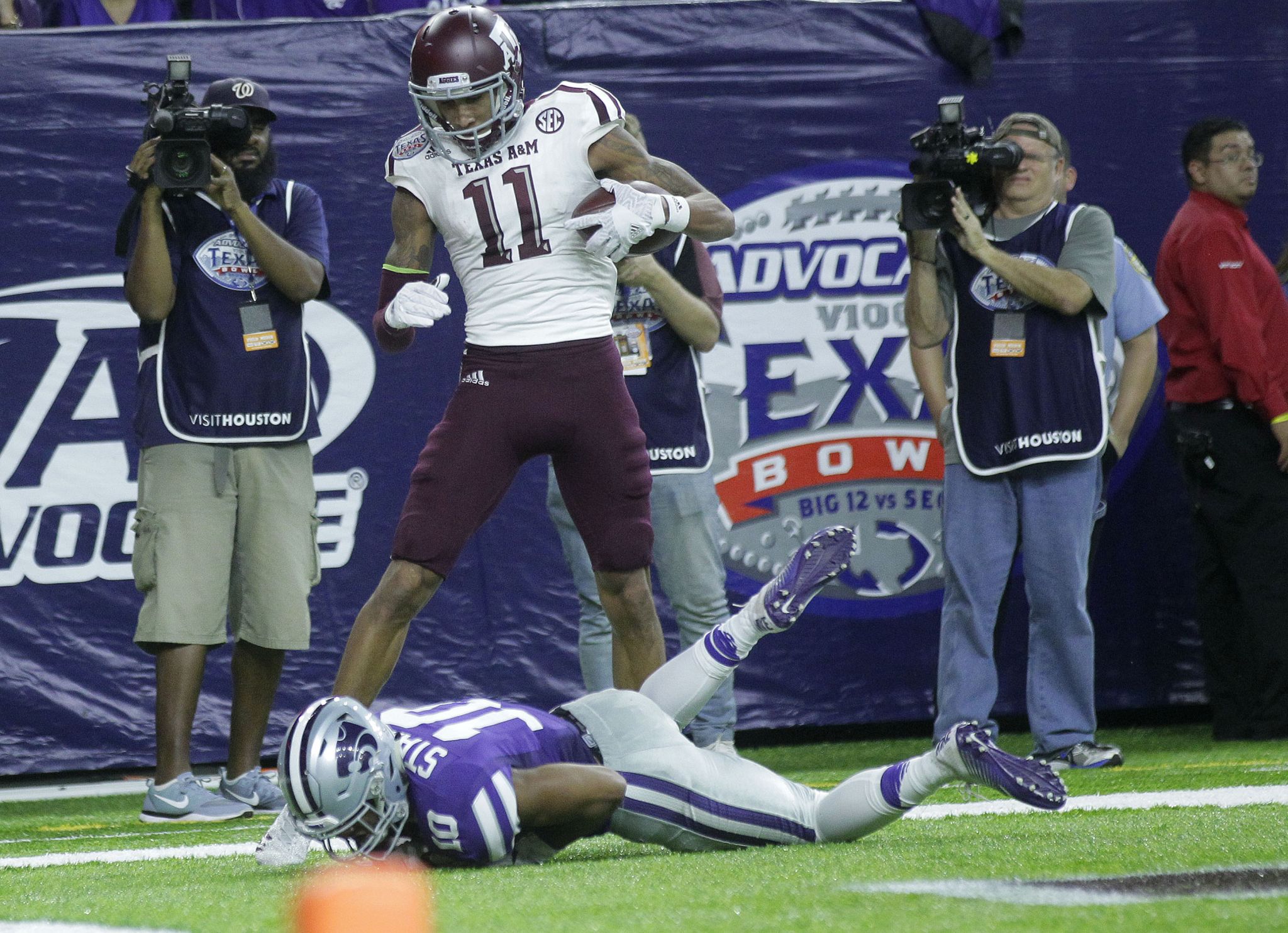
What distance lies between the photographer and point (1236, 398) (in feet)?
18.8

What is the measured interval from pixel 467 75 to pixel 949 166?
170 centimetres

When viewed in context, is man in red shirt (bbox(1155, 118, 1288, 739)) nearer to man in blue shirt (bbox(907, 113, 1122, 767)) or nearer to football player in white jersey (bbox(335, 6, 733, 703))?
man in blue shirt (bbox(907, 113, 1122, 767))

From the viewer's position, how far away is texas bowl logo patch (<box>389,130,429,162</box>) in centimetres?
403

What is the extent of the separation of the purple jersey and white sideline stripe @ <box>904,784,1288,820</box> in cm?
122

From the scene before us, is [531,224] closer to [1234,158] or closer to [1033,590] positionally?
[1033,590]

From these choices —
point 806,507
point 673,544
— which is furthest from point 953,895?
point 806,507

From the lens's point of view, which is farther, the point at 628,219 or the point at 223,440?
the point at 223,440

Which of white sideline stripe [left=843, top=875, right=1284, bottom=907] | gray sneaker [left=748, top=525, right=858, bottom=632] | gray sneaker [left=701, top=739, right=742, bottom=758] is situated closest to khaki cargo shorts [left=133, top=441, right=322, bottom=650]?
gray sneaker [left=701, top=739, right=742, bottom=758]

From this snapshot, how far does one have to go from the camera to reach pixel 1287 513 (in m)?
5.70

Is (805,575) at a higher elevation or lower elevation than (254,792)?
higher

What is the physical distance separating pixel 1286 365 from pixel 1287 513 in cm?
48

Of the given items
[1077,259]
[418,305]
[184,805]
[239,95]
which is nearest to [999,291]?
[1077,259]

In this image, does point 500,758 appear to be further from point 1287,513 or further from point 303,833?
point 1287,513

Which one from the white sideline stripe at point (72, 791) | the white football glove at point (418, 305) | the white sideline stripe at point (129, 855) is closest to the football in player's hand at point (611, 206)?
the white football glove at point (418, 305)
